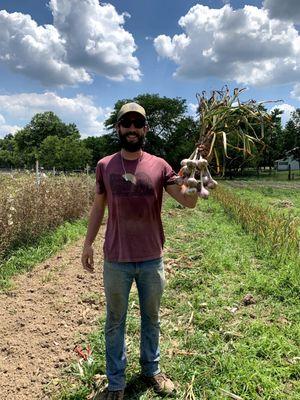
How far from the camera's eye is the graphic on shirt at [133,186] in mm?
2697

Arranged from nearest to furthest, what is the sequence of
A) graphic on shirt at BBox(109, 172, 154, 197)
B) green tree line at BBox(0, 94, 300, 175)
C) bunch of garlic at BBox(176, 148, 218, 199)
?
1. bunch of garlic at BBox(176, 148, 218, 199)
2. graphic on shirt at BBox(109, 172, 154, 197)
3. green tree line at BBox(0, 94, 300, 175)

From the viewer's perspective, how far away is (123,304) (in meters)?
2.84

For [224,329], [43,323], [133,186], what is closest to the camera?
[133,186]

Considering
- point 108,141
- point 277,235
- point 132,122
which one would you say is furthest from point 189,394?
point 108,141

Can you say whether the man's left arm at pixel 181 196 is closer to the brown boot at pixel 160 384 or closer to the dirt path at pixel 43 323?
the brown boot at pixel 160 384

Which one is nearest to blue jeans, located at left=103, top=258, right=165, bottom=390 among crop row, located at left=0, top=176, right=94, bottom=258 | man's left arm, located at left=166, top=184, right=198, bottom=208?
man's left arm, located at left=166, top=184, right=198, bottom=208

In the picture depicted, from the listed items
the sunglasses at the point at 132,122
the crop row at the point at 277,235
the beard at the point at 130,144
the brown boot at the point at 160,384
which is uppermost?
the sunglasses at the point at 132,122

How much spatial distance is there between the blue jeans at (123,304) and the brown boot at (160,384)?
0.17 meters

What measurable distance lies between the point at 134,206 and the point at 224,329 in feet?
Result: 6.54

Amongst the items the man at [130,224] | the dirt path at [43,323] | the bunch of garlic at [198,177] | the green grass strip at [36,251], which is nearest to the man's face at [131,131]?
the man at [130,224]

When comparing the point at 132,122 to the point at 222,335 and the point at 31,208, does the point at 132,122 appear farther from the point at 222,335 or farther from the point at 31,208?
the point at 31,208

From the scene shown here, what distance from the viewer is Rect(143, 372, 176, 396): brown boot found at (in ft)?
9.96

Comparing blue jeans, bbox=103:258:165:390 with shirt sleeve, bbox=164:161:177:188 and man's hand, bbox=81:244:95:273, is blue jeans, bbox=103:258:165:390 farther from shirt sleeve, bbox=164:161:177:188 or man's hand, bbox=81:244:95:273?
shirt sleeve, bbox=164:161:177:188

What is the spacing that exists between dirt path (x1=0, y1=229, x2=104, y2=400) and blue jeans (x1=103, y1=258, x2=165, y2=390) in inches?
25.8
